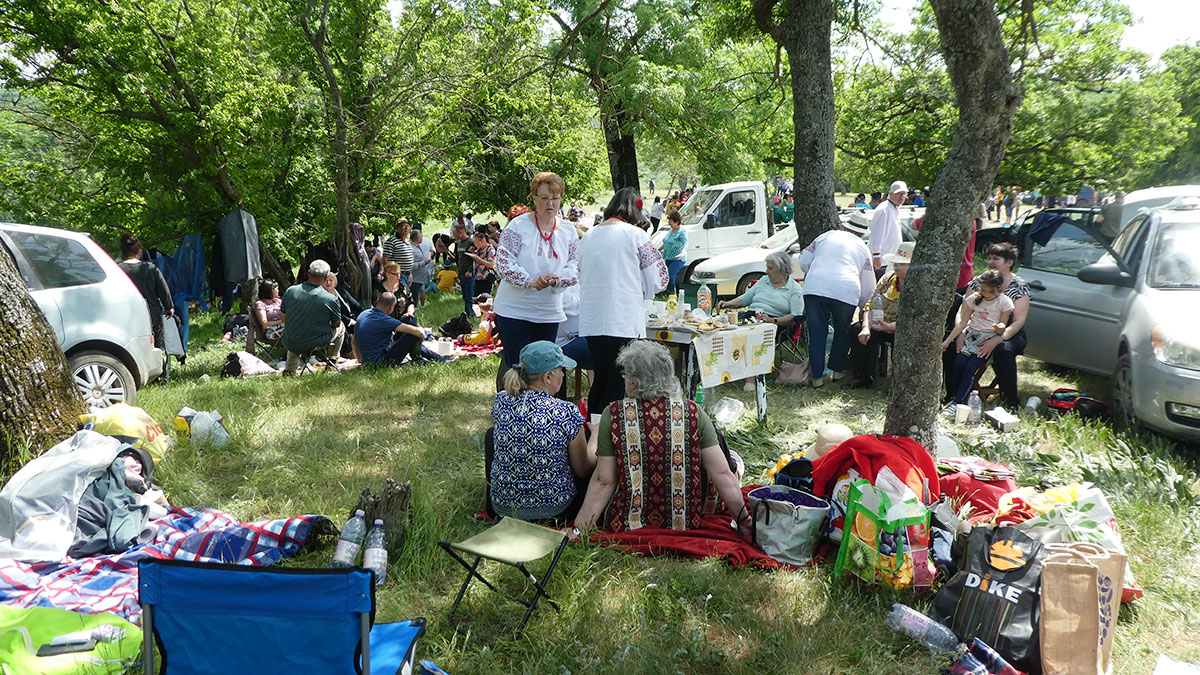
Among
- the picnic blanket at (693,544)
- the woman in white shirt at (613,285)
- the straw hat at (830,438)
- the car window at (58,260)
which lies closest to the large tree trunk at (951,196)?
the straw hat at (830,438)

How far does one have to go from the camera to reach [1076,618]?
2975 millimetres

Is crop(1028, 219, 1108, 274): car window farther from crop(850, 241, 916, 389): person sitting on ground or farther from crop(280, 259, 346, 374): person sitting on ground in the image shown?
crop(280, 259, 346, 374): person sitting on ground

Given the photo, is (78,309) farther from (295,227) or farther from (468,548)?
(295,227)

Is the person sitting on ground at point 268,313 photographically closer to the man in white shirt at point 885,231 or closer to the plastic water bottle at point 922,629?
the man in white shirt at point 885,231

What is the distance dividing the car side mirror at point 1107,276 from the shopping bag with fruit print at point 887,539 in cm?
358

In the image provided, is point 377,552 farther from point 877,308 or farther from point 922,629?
point 877,308

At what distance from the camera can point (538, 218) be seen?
525 centimetres

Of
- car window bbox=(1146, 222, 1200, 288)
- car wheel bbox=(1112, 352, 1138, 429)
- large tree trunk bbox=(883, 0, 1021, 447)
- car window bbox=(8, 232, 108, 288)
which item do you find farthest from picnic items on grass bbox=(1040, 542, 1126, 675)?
car window bbox=(8, 232, 108, 288)

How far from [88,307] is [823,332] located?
6145mm

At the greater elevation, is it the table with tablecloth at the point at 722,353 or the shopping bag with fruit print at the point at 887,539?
the table with tablecloth at the point at 722,353

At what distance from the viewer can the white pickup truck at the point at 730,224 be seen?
1366 centimetres

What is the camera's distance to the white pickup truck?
538 inches

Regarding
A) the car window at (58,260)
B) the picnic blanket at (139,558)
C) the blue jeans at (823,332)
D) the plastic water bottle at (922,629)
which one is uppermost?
the car window at (58,260)

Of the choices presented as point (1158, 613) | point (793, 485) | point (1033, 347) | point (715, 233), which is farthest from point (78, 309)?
point (715, 233)
